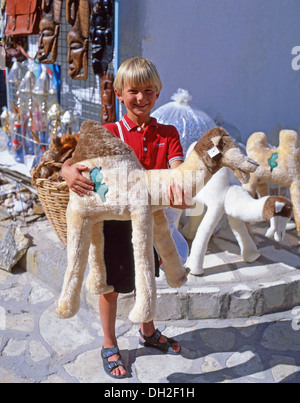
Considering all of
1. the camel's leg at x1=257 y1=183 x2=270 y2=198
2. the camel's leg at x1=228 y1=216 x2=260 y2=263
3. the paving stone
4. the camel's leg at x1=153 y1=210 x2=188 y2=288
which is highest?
the camel's leg at x1=153 y1=210 x2=188 y2=288

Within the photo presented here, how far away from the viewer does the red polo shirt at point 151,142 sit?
6.04 feet

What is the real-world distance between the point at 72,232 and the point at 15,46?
383cm

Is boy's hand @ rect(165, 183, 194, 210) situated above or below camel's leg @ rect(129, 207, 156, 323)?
above

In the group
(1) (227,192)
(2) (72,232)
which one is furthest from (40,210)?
(2) (72,232)

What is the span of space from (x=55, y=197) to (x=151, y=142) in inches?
46.7

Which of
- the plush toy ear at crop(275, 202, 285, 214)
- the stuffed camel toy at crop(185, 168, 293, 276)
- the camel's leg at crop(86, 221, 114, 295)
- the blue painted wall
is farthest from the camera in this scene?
the blue painted wall

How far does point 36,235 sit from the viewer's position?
3.45 metres

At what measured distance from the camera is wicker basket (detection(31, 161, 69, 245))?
2777 millimetres

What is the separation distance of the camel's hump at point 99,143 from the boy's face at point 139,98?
182 millimetres

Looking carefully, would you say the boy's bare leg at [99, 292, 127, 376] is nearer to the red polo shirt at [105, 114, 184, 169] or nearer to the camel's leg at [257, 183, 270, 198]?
the red polo shirt at [105, 114, 184, 169]

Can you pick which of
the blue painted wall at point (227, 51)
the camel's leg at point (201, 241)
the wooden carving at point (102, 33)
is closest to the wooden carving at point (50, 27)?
the wooden carving at point (102, 33)

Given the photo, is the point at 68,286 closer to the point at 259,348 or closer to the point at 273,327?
the point at 259,348

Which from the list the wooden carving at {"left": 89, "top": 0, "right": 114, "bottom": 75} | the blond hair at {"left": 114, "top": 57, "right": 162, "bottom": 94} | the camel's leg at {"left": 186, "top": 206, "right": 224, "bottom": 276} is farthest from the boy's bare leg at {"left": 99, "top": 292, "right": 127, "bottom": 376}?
the wooden carving at {"left": 89, "top": 0, "right": 114, "bottom": 75}

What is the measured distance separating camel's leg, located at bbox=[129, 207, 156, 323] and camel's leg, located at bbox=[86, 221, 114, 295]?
221 millimetres
